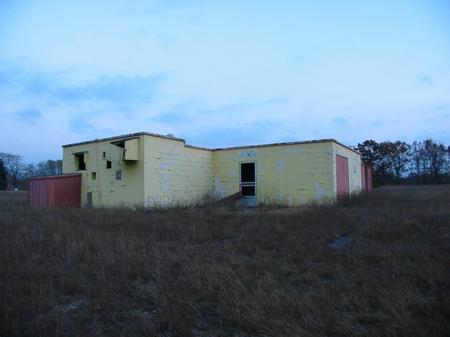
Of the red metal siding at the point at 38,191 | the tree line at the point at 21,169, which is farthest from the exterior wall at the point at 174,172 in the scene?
the tree line at the point at 21,169

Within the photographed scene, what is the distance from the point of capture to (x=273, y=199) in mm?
15148

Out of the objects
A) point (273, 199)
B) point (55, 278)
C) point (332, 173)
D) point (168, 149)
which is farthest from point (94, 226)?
point (332, 173)

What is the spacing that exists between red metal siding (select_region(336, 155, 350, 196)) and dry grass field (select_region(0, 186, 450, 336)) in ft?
25.1

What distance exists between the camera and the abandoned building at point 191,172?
13.7m

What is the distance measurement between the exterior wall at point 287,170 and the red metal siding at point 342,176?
949mm

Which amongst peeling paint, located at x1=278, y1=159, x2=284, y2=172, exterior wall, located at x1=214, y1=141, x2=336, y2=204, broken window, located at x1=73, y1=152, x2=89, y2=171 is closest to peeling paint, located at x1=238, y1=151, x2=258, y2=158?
exterior wall, located at x1=214, y1=141, x2=336, y2=204

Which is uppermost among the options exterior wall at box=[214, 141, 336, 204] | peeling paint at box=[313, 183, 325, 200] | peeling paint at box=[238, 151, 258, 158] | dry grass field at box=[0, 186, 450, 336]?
peeling paint at box=[238, 151, 258, 158]

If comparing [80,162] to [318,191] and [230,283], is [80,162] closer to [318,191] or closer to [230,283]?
[318,191]

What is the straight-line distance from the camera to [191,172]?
51.5 ft

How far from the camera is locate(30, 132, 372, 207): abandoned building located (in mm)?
13719

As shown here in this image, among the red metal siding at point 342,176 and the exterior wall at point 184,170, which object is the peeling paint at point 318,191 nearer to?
the exterior wall at point 184,170

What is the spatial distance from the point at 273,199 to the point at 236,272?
10859mm

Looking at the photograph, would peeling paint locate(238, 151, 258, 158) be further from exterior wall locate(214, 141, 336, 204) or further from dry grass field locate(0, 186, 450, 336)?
dry grass field locate(0, 186, 450, 336)

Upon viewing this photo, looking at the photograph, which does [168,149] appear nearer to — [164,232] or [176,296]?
[164,232]
